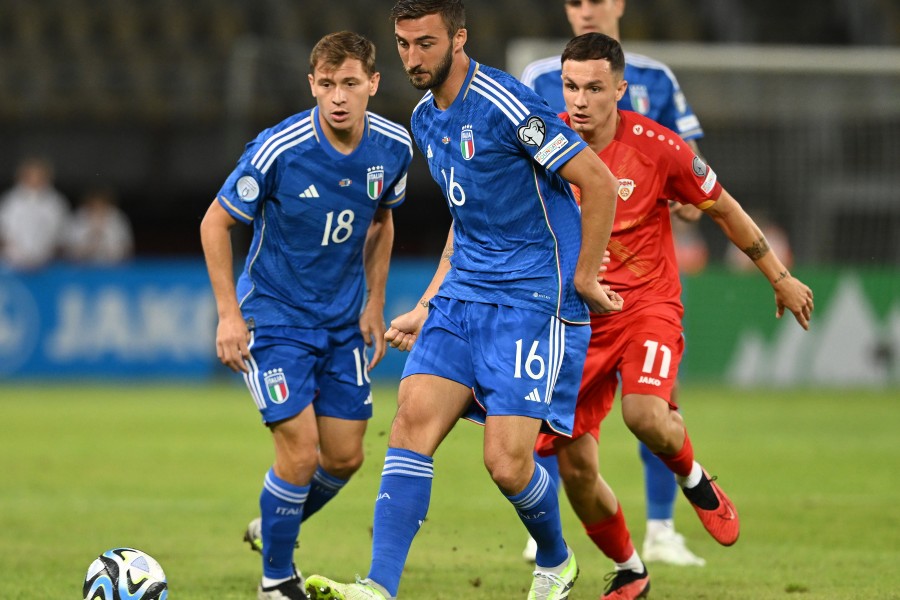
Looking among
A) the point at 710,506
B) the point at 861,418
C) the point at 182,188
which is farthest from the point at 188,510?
the point at 182,188

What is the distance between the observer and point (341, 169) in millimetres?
5945

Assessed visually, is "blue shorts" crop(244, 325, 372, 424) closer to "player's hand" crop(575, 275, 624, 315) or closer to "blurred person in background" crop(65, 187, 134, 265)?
"player's hand" crop(575, 275, 624, 315)

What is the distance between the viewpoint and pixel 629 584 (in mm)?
5777

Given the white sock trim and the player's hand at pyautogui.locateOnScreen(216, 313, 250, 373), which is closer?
the player's hand at pyautogui.locateOnScreen(216, 313, 250, 373)

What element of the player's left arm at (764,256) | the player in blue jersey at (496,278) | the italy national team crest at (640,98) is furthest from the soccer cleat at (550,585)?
the italy national team crest at (640,98)

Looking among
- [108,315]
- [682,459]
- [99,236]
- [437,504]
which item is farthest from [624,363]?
[99,236]

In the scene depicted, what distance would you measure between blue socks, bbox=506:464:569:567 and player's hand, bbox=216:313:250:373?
1.29m

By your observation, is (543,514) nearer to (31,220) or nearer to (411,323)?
(411,323)

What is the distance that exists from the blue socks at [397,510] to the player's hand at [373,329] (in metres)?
1.30

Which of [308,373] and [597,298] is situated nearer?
[597,298]

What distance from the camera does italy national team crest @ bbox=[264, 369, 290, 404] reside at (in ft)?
19.1

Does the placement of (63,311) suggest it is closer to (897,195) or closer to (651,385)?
(897,195)

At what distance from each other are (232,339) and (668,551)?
2526mm

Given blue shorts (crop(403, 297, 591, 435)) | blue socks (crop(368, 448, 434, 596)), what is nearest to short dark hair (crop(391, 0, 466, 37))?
blue shorts (crop(403, 297, 591, 435))
